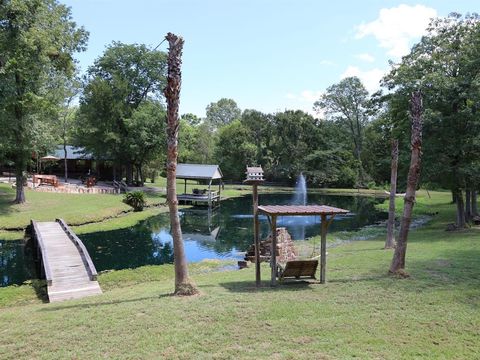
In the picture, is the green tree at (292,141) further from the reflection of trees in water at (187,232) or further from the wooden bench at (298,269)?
the wooden bench at (298,269)

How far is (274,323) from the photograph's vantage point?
8047 millimetres

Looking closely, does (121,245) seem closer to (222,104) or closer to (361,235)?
(361,235)

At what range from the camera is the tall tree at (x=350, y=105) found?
74.2m

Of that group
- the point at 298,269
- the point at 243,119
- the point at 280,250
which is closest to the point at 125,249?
the point at 280,250

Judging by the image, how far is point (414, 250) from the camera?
17.4 metres

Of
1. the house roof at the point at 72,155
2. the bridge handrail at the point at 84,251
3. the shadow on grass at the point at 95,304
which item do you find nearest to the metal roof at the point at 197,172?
the house roof at the point at 72,155

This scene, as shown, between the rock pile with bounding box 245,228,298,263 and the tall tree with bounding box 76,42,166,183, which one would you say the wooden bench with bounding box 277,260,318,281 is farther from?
the tall tree with bounding box 76,42,166,183

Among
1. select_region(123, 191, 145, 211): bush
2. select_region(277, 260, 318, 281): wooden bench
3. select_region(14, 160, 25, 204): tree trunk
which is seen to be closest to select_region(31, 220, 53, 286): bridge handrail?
select_region(14, 160, 25, 204): tree trunk

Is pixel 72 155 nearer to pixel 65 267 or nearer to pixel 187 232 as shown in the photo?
pixel 187 232

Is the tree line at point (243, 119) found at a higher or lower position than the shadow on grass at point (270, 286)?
higher

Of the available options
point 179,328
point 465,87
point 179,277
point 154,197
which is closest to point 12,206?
point 154,197

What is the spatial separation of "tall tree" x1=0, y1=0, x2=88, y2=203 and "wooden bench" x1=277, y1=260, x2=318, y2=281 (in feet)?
77.0

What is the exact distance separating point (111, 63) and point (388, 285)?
1920 inches

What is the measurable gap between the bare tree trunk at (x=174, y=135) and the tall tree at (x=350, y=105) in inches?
2590
